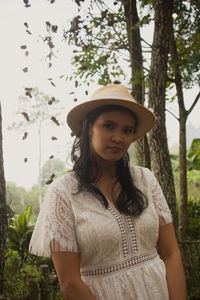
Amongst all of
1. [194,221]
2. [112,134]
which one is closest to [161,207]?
[112,134]

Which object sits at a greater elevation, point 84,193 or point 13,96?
point 13,96

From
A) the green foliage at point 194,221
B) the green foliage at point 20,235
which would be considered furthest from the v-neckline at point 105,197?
the green foliage at point 194,221

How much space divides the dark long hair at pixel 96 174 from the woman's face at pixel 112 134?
0.13 ft

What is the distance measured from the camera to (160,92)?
3066 millimetres

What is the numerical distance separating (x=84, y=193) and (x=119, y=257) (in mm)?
301

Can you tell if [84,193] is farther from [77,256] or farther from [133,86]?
[133,86]

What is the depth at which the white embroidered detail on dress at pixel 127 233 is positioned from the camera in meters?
1.25

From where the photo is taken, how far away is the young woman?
1186mm

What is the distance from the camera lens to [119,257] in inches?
49.0

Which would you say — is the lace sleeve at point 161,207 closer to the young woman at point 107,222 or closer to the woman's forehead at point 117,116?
the young woman at point 107,222

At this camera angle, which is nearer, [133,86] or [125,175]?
[125,175]

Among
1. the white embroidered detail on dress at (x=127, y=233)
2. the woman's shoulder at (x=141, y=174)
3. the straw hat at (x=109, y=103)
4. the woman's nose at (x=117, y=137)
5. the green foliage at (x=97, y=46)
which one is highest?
the green foliage at (x=97, y=46)

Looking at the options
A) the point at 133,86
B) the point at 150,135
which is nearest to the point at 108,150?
the point at 150,135

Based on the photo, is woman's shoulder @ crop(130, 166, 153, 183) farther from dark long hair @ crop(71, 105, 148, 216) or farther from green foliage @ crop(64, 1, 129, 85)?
green foliage @ crop(64, 1, 129, 85)
